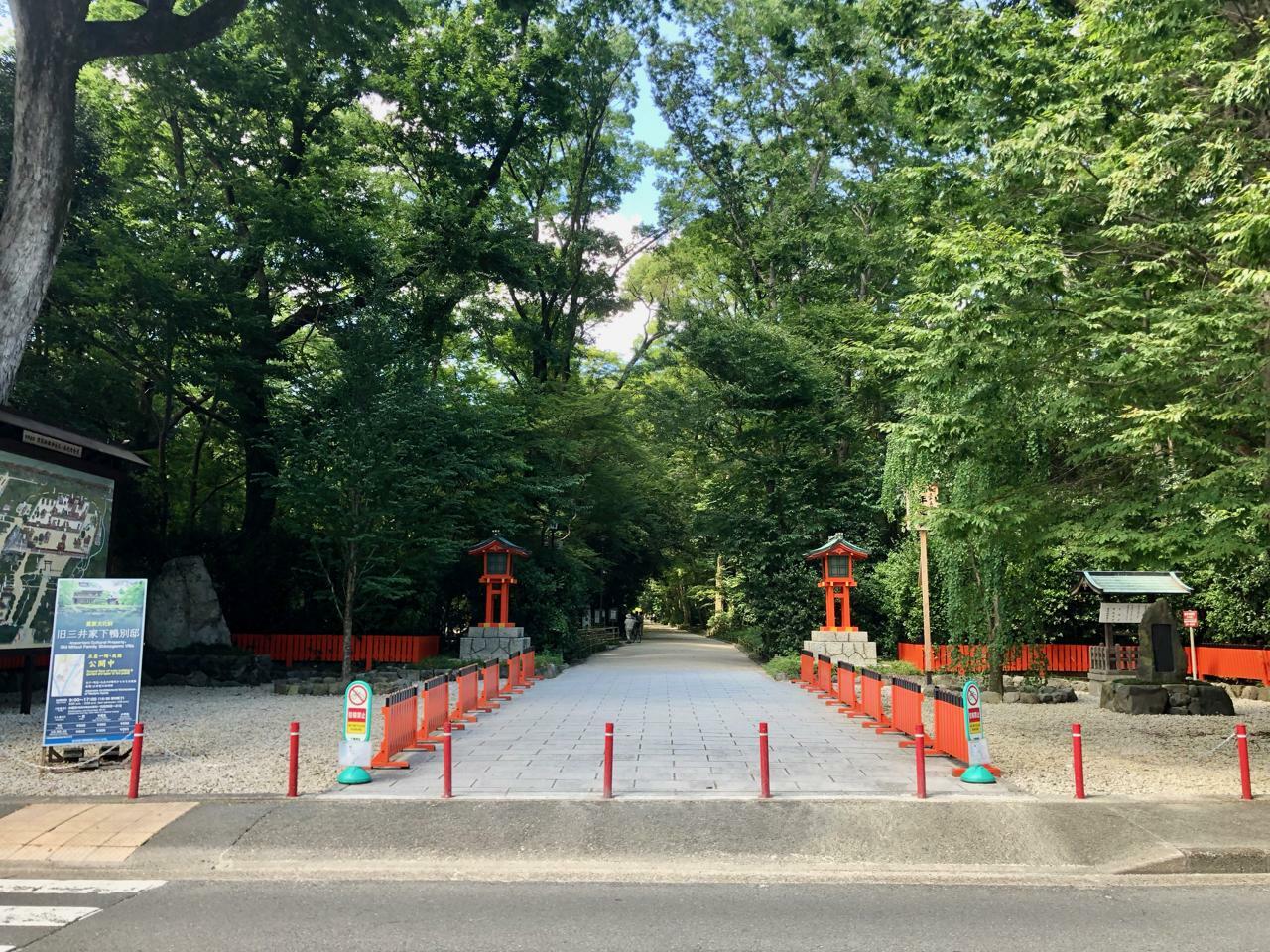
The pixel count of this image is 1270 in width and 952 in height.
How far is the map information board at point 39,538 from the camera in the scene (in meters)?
12.5

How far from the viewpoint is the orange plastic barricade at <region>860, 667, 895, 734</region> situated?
13.5 meters

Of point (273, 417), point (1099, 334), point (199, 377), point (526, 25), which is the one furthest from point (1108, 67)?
point (526, 25)

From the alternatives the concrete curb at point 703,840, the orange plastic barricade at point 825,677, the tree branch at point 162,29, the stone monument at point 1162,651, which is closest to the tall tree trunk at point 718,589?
the orange plastic barricade at point 825,677

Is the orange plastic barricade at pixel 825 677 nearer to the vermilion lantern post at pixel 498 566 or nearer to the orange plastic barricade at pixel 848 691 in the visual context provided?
the orange plastic barricade at pixel 848 691

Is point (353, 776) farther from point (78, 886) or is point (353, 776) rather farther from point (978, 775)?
point (978, 775)

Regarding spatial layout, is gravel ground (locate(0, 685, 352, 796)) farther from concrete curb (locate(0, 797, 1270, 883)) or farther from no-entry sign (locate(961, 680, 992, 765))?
no-entry sign (locate(961, 680, 992, 765))

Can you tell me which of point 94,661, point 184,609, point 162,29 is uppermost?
point 162,29

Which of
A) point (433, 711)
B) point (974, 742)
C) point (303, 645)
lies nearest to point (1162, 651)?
point (974, 742)

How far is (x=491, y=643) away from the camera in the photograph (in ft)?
75.4

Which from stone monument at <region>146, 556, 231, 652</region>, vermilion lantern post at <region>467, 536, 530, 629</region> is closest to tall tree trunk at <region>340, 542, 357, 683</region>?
vermilion lantern post at <region>467, 536, 530, 629</region>

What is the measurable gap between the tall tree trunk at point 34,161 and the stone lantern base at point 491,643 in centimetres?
1278

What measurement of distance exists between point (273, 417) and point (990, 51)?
58.8 feet

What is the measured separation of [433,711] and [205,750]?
322cm

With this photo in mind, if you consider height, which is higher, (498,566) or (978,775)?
(498,566)
